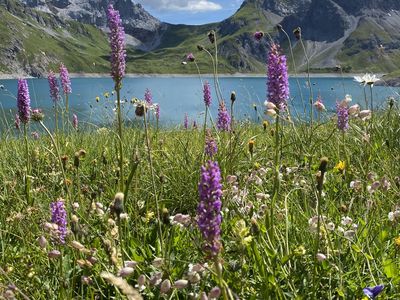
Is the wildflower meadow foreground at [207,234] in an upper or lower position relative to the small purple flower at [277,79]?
lower

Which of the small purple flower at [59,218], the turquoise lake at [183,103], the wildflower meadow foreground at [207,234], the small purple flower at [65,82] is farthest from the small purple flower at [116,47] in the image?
the small purple flower at [65,82]

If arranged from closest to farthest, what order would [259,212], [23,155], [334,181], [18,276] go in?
[18,276] → [259,212] → [334,181] → [23,155]

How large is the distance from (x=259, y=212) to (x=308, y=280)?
696 millimetres

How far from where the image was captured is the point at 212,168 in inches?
55.4

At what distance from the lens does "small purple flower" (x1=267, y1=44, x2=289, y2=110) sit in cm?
303

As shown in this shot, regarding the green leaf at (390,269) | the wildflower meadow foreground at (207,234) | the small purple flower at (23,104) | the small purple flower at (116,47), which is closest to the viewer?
the wildflower meadow foreground at (207,234)

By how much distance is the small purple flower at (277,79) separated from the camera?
303 centimetres

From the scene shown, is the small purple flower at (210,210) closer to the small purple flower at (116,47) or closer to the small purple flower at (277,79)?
the small purple flower at (277,79)

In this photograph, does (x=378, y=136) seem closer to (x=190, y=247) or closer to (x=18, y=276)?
(x=190, y=247)

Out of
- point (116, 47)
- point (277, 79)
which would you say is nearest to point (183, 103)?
point (116, 47)

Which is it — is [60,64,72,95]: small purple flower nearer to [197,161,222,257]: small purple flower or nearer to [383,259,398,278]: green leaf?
[383,259,398,278]: green leaf

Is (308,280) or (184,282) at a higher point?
(184,282)

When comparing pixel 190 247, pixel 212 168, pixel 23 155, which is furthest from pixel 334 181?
pixel 23 155

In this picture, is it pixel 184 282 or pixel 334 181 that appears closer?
pixel 184 282
